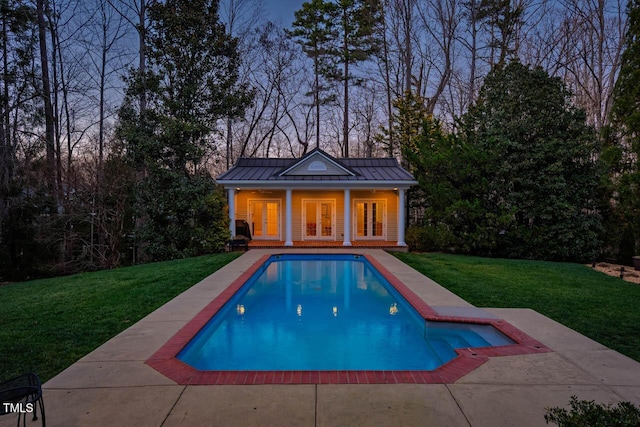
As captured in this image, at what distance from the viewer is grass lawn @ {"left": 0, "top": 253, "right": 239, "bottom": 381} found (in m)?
4.53

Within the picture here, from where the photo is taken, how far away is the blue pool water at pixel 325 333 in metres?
4.97

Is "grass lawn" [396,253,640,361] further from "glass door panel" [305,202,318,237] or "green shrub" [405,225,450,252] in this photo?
"glass door panel" [305,202,318,237]

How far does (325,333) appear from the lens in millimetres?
6242

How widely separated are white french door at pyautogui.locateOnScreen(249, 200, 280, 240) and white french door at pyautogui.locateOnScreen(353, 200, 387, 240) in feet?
11.7

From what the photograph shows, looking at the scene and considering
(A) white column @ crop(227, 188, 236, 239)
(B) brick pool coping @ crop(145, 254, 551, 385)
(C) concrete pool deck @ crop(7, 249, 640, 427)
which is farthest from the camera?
(A) white column @ crop(227, 188, 236, 239)

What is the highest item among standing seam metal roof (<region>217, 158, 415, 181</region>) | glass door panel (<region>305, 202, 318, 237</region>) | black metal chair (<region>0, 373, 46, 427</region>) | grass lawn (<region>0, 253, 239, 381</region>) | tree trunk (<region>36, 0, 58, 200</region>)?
tree trunk (<region>36, 0, 58, 200</region>)

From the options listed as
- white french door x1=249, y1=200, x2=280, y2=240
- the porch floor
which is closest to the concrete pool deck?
the porch floor

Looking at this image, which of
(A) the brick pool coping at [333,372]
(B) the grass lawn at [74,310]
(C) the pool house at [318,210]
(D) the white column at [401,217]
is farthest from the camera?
(C) the pool house at [318,210]

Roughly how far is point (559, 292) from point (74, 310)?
9193 millimetres

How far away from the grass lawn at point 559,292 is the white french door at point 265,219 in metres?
7.28

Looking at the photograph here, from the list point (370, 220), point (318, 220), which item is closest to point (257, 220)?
point (318, 220)

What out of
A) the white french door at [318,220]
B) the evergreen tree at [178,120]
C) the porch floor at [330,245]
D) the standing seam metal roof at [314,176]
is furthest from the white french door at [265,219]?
the evergreen tree at [178,120]

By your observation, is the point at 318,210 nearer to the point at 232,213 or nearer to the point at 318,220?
the point at 318,220

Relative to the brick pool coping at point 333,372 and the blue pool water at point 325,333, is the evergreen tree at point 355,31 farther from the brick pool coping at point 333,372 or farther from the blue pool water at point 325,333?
the brick pool coping at point 333,372
